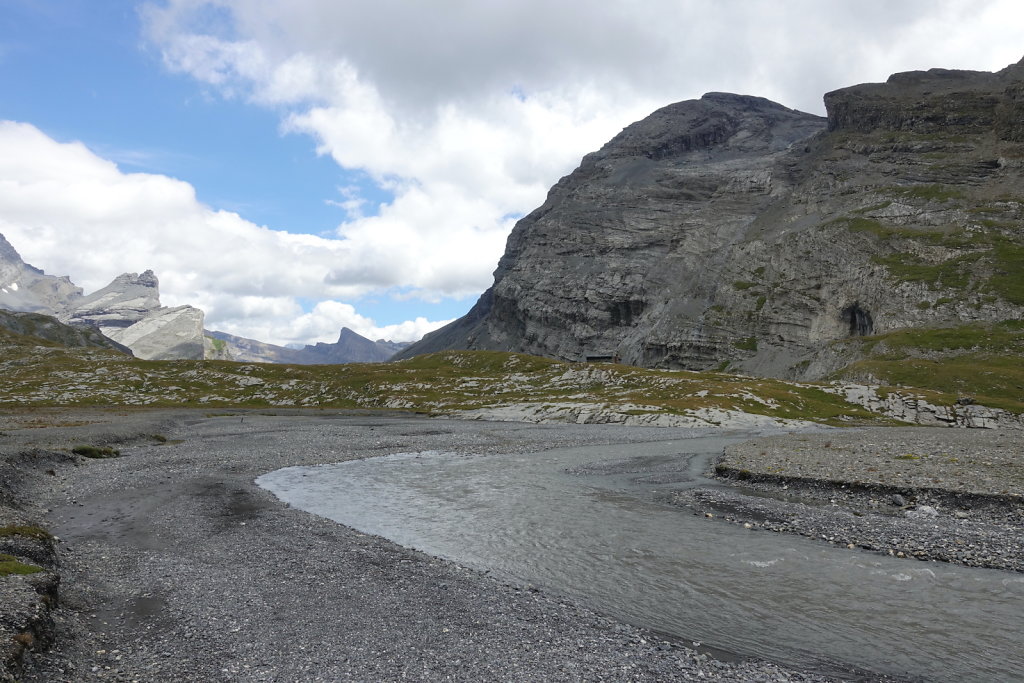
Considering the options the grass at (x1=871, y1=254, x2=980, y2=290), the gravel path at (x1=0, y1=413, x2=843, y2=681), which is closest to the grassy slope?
the gravel path at (x1=0, y1=413, x2=843, y2=681)

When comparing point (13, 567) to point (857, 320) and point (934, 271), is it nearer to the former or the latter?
point (857, 320)

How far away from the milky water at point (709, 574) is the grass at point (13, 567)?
1267cm

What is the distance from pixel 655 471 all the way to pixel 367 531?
24.3m

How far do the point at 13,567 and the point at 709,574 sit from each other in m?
22.5

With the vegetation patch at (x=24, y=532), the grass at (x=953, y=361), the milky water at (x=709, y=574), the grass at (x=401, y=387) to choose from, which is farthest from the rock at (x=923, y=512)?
the grass at (x=953, y=361)

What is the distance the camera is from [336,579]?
2023cm

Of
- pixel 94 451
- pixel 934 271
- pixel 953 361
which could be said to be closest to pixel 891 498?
pixel 94 451

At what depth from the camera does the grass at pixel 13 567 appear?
1675 cm

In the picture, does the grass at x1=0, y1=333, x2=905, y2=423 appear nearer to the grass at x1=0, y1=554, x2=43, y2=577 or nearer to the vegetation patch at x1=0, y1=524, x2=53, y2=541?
the vegetation patch at x1=0, y1=524, x2=53, y2=541

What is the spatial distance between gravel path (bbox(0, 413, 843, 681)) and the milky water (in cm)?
164

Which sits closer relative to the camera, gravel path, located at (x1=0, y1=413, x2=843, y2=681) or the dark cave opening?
gravel path, located at (x1=0, y1=413, x2=843, y2=681)

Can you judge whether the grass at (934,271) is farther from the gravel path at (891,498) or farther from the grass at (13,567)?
the grass at (13,567)

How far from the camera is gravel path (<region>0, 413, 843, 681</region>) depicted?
1357 centimetres

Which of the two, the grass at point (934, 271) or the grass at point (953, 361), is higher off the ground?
the grass at point (934, 271)
